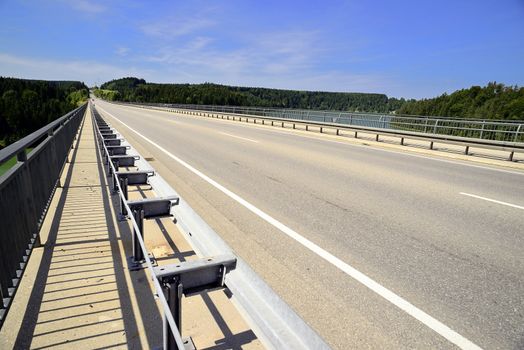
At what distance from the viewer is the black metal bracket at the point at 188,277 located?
2134mm

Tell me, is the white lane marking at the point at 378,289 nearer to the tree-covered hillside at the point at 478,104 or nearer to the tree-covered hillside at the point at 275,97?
the tree-covered hillside at the point at 478,104

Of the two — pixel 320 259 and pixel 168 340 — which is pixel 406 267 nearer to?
pixel 320 259

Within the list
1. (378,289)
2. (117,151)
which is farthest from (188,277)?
(117,151)

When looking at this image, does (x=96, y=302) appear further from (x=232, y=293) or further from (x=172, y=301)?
(x=232, y=293)

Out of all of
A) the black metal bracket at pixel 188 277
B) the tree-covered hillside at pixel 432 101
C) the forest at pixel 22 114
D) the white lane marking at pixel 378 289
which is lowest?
the forest at pixel 22 114

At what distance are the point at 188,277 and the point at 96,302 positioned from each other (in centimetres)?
165

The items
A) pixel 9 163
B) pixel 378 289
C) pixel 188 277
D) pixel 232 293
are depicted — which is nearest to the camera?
pixel 232 293

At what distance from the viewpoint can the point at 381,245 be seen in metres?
4.89

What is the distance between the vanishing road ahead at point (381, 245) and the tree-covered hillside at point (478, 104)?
49.4 metres

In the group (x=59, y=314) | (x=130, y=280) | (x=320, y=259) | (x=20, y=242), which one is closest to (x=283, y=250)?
(x=320, y=259)

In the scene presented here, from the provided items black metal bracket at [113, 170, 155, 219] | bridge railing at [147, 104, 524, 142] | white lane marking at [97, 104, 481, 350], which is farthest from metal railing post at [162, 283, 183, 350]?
bridge railing at [147, 104, 524, 142]

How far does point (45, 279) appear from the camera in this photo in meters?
3.68

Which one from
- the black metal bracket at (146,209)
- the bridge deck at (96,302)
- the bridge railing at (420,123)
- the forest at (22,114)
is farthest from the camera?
the forest at (22,114)

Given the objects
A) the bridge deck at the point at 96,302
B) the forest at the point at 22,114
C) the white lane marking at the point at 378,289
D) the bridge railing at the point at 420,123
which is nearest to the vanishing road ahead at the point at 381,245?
the white lane marking at the point at 378,289
